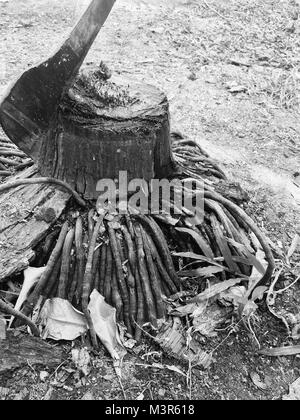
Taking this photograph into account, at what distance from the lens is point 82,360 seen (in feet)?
7.99

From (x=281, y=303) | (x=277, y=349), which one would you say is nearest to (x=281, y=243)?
(x=281, y=303)

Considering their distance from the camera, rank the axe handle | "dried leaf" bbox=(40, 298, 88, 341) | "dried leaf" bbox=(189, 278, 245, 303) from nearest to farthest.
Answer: "dried leaf" bbox=(40, 298, 88, 341), the axe handle, "dried leaf" bbox=(189, 278, 245, 303)

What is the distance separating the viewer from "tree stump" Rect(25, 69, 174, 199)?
102 inches

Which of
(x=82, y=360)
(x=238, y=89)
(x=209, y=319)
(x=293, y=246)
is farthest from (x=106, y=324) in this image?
(x=238, y=89)

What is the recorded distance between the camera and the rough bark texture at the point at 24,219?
8.30 ft

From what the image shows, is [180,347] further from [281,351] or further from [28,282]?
[28,282]

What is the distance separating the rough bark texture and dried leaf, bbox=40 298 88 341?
0.85 ft

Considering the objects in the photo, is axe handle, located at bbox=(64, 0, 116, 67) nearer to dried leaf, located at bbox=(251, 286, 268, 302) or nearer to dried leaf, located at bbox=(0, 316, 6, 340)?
dried leaf, located at bbox=(0, 316, 6, 340)

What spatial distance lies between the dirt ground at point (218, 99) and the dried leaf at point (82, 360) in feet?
0.16

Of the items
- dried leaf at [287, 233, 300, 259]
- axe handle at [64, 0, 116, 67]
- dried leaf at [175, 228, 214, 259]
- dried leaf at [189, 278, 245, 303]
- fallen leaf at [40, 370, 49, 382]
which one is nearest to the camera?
fallen leaf at [40, 370, 49, 382]

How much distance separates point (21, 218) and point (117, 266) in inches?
23.1

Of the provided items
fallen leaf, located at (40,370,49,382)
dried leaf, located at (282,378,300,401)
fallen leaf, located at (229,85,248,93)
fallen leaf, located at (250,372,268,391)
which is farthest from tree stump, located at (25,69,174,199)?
fallen leaf, located at (229,85,248,93)

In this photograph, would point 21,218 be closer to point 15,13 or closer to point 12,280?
point 12,280

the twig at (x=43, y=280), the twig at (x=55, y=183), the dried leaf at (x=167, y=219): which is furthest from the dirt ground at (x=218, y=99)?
the twig at (x=55, y=183)
